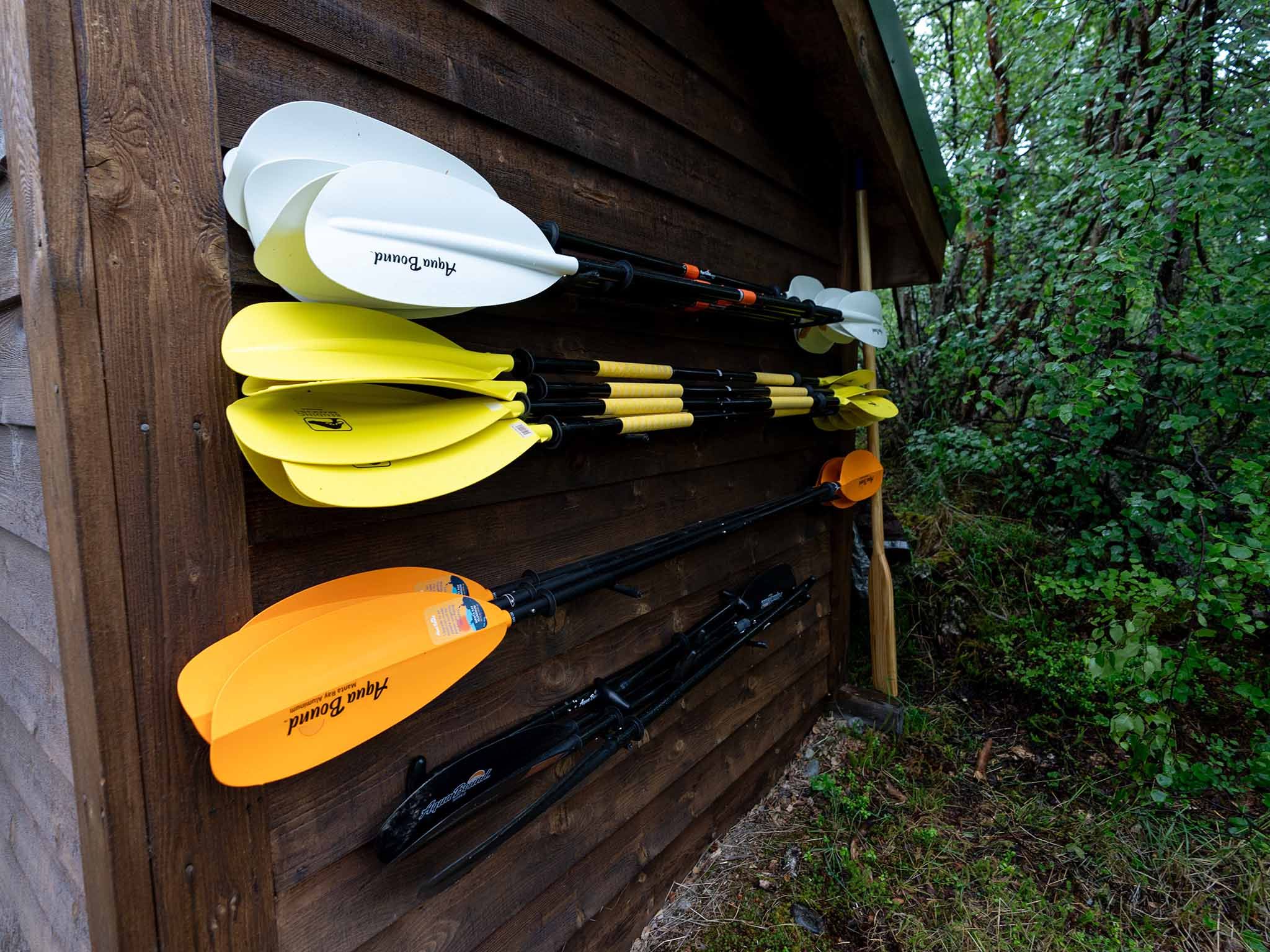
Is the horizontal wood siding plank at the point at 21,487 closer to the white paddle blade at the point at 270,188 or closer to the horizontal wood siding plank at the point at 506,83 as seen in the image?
the white paddle blade at the point at 270,188

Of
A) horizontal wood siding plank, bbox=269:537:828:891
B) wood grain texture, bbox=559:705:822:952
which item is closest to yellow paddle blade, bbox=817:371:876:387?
horizontal wood siding plank, bbox=269:537:828:891

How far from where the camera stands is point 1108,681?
2291 mm

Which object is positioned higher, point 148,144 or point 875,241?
point 875,241

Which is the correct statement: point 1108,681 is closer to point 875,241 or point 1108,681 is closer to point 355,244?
point 875,241

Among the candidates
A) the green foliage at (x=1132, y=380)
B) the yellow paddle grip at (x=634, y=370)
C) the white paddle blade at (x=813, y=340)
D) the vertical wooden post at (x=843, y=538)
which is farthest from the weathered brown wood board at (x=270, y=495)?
the green foliage at (x=1132, y=380)

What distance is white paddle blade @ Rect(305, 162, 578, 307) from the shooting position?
0.79 meters

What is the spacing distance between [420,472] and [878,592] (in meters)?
2.51

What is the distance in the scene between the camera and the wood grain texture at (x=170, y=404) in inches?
29.2

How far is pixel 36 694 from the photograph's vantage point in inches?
39.9

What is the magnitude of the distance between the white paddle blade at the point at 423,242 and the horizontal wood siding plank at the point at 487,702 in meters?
0.73

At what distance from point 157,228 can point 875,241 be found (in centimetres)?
298

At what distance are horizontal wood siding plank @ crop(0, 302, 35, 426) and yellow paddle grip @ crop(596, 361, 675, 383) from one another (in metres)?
0.92

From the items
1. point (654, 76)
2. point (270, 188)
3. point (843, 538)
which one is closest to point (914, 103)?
point (654, 76)

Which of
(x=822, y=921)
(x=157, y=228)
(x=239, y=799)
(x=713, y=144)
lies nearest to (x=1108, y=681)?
(x=822, y=921)
